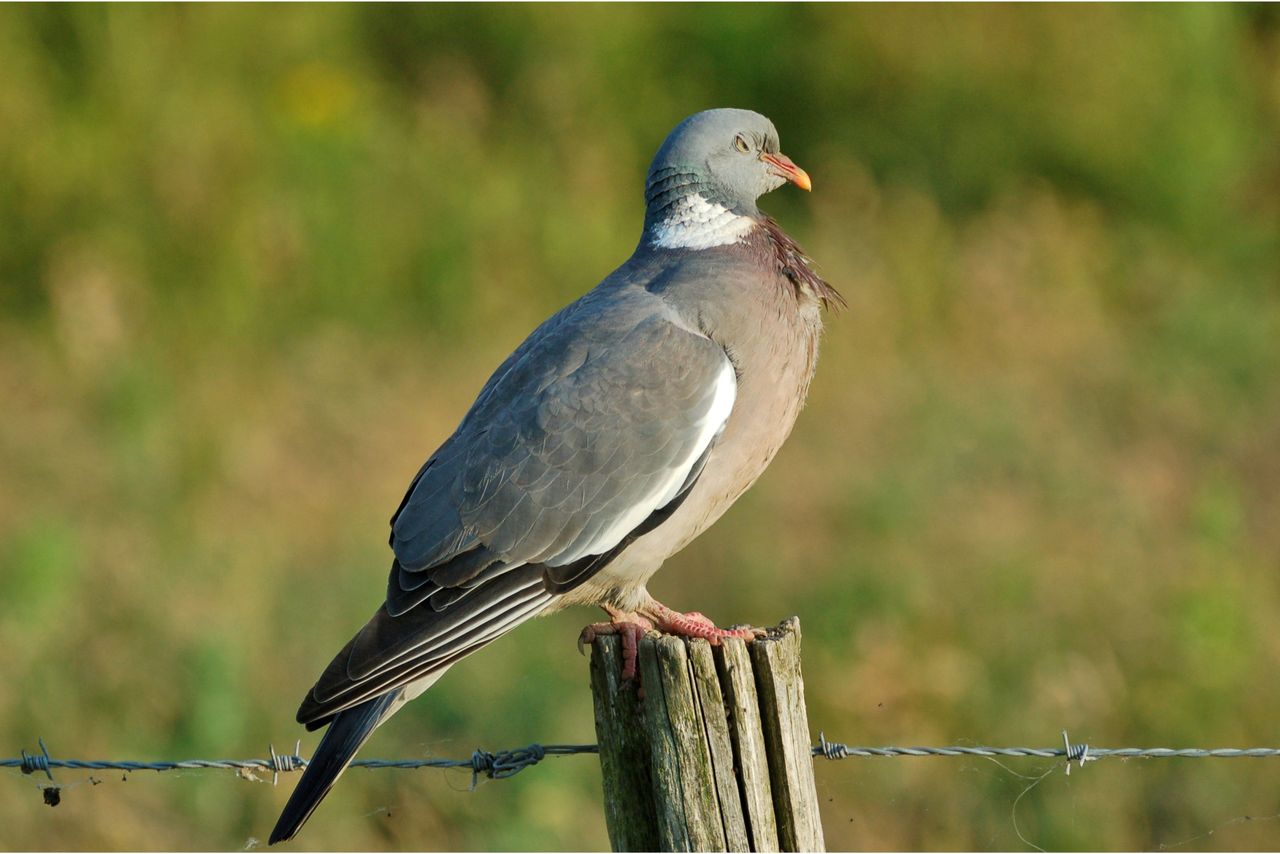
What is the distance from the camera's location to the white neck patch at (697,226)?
169 inches

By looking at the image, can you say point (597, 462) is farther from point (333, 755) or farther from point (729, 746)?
point (729, 746)

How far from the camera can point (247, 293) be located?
352 inches

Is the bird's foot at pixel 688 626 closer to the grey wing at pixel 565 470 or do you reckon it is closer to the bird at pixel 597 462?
the bird at pixel 597 462

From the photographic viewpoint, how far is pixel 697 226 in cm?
434

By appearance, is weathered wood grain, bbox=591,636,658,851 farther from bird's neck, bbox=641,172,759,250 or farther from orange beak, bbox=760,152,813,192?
orange beak, bbox=760,152,813,192

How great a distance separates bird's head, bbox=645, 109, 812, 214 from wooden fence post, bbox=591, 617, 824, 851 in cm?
184

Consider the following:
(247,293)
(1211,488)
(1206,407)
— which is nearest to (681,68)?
(247,293)

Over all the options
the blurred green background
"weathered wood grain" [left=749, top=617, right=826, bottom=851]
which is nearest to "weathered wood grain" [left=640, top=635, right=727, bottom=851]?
"weathered wood grain" [left=749, top=617, right=826, bottom=851]

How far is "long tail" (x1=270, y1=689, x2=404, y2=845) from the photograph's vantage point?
3.31 metres

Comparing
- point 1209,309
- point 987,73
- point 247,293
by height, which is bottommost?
point 1209,309

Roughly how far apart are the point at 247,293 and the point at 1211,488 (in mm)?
5453

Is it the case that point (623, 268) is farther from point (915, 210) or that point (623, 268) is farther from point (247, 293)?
point (915, 210)

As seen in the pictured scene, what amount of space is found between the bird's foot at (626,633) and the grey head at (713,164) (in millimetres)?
1251

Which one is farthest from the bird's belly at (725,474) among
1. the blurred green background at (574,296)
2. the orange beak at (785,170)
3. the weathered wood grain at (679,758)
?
the blurred green background at (574,296)
